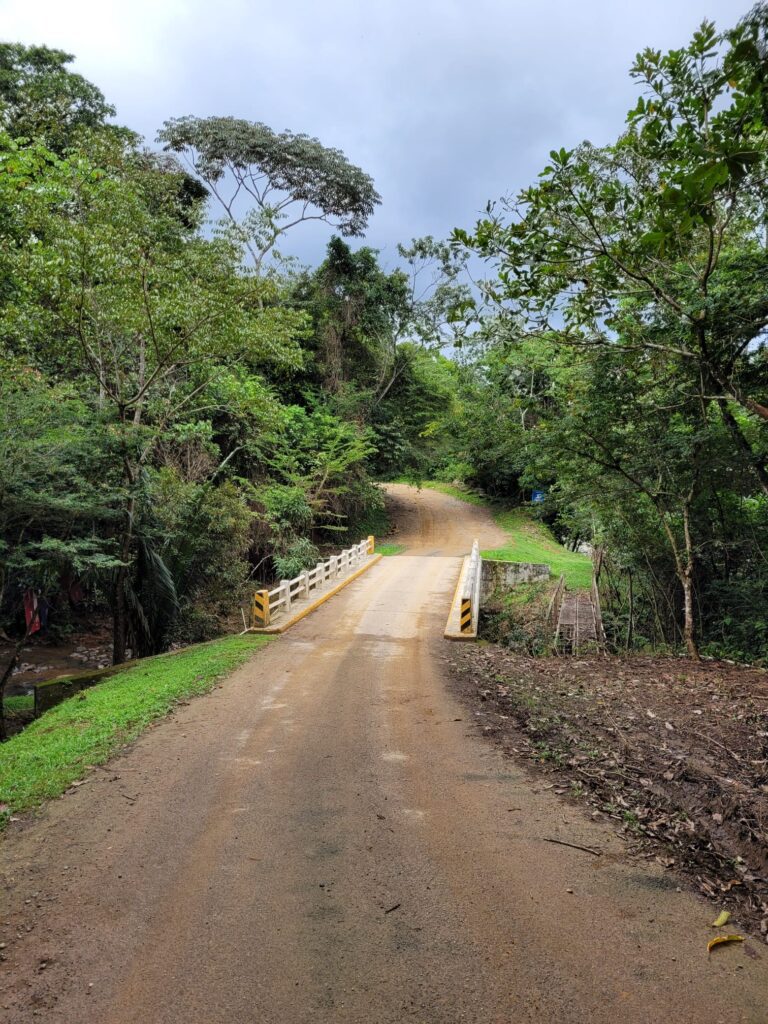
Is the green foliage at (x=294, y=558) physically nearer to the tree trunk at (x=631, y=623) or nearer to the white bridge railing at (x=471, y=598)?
the white bridge railing at (x=471, y=598)

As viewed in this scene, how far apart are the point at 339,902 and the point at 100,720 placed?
15.8 feet

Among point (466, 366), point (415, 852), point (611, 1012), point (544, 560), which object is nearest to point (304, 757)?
point (415, 852)

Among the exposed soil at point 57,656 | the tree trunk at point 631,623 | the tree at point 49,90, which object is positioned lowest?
the exposed soil at point 57,656

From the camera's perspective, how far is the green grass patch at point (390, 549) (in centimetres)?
2613

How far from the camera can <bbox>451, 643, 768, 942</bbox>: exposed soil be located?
4086 millimetres

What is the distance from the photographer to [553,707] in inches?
296

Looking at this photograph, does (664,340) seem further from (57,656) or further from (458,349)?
(57,656)

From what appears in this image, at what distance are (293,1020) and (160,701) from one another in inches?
223

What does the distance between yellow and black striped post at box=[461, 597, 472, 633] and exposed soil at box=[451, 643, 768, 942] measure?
7.96 feet

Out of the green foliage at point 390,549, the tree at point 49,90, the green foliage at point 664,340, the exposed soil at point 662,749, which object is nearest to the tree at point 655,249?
the green foliage at point 664,340

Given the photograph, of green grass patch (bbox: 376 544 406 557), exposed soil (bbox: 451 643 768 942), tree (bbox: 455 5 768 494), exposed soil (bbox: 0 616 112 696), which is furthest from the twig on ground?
green grass patch (bbox: 376 544 406 557)

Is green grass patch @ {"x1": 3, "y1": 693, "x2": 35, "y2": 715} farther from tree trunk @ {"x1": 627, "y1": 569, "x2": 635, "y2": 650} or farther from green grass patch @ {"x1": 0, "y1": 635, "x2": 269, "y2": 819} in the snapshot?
tree trunk @ {"x1": 627, "y1": 569, "x2": 635, "y2": 650}

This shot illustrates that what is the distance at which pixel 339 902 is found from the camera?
12.1ft

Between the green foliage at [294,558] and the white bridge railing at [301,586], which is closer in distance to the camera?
the white bridge railing at [301,586]
